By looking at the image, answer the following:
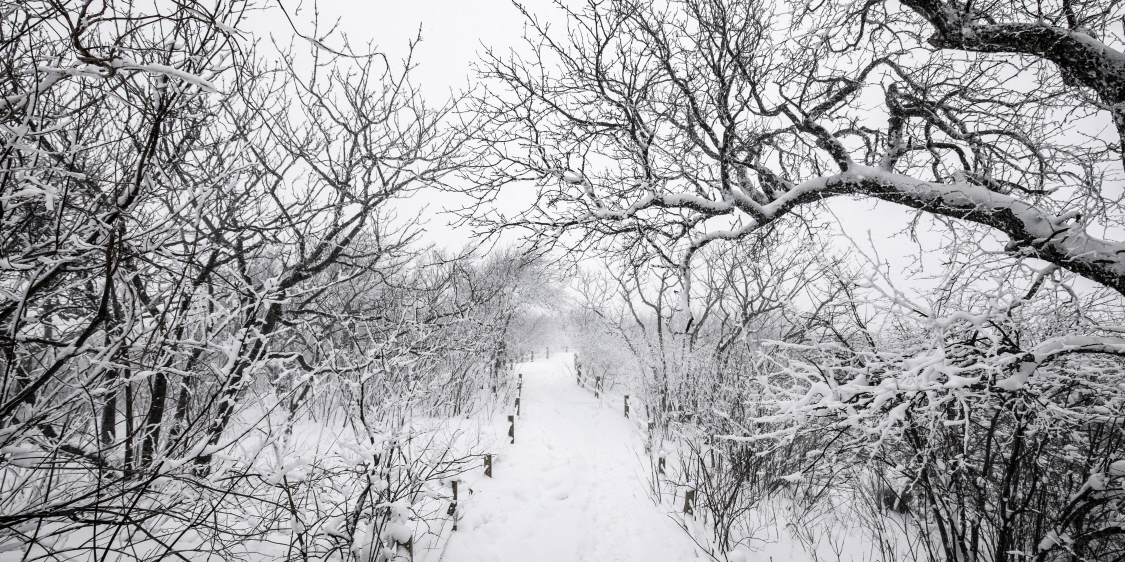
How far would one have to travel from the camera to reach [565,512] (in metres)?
5.32

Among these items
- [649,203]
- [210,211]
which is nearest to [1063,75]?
[649,203]

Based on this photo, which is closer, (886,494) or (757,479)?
(757,479)

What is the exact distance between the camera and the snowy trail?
4391 millimetres

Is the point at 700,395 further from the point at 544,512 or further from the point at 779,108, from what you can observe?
the point at 779,108

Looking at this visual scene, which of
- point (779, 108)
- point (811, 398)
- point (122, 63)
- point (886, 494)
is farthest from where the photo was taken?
point (886, 494)

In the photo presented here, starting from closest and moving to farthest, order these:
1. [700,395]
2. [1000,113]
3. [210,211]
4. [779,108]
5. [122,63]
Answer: [122,63] → [1000,113] → [779,108] → [210,211] → [700,395]

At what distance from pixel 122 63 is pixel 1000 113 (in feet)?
20.1

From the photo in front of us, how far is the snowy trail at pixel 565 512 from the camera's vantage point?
4.39m

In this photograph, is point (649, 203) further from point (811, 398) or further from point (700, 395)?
point (700, 395)

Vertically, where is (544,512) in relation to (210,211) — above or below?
below

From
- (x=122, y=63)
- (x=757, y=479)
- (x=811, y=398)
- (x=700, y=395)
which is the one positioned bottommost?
(x=757, y=479)

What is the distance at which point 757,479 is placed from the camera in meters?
5.25

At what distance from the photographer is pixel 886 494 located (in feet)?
19.5

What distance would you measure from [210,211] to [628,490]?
677 cm
